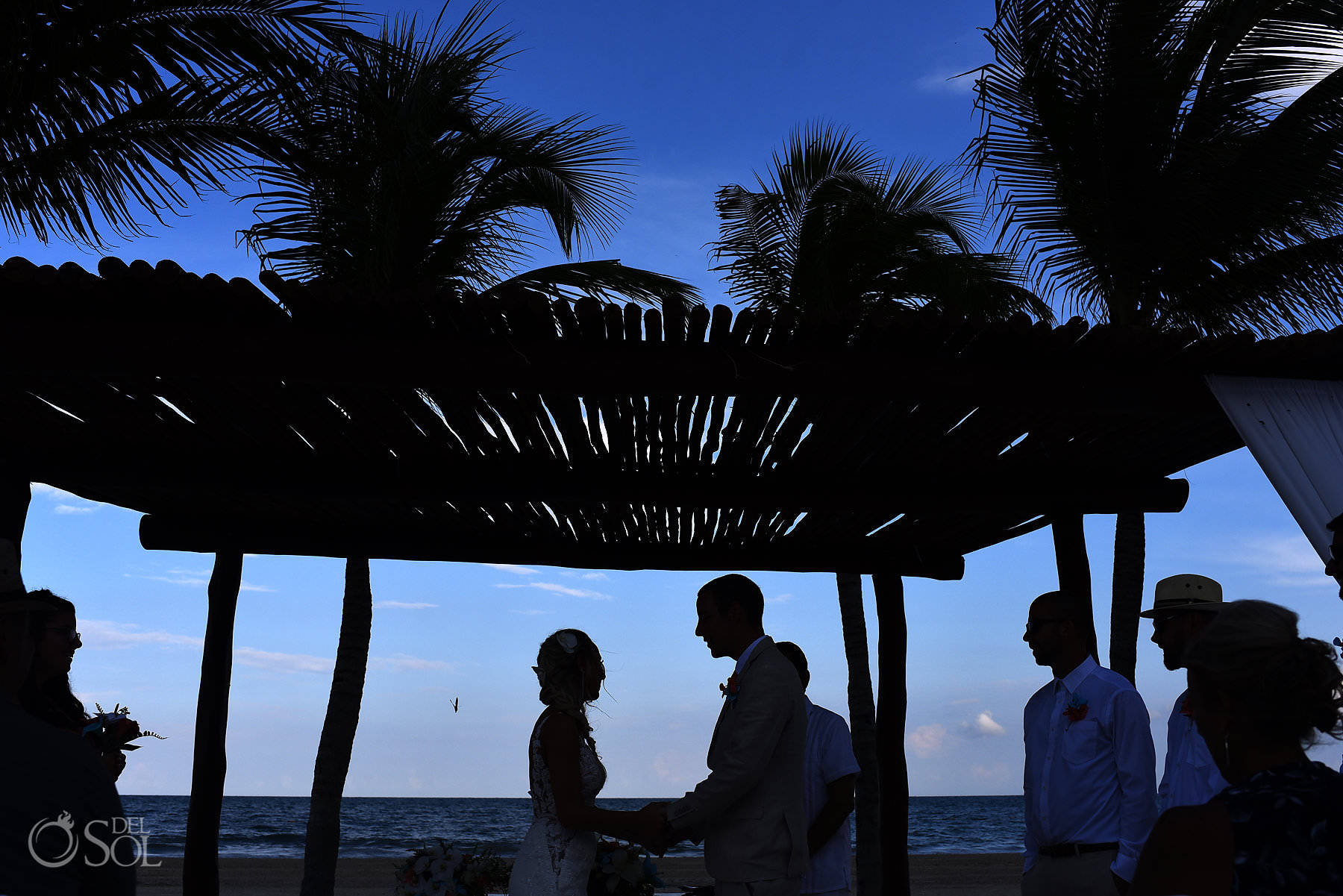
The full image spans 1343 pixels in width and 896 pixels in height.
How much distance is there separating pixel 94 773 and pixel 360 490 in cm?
501

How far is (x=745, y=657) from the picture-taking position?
4723 millimetres

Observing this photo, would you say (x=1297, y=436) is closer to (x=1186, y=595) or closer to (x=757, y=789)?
(x=1186, y=595)

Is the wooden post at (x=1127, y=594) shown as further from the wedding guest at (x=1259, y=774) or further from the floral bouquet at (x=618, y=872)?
the wedding guest at (x=1259, y=774)

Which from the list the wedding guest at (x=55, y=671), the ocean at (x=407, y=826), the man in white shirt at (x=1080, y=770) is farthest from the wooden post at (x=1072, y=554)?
the ocean at (x=407, y=826)

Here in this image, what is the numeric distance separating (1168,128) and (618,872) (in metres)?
10.5

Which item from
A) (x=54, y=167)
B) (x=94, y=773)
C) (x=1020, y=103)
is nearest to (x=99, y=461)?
(x=54, y=167)

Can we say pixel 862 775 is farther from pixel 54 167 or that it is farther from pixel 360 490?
pixel 54 167

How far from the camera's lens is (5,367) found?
478cm

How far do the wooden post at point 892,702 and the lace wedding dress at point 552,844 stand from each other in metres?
5.49

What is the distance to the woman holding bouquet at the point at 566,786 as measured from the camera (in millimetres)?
4734

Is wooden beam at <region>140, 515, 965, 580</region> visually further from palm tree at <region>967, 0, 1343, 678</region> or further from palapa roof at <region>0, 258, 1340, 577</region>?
palm tree at <region>967, 0, 1343, 678</region>

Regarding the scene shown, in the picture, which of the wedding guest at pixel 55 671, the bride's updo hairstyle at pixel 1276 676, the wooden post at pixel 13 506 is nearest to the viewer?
the bride's updo hairstyle at pixel 1276 676

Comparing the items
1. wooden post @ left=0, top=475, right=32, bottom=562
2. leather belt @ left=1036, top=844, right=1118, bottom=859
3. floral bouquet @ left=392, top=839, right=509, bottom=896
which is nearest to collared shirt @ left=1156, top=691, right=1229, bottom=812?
leather belt @ left=1036, top=844, right=1118, bottom=859

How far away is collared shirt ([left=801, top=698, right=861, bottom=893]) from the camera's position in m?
6.03
